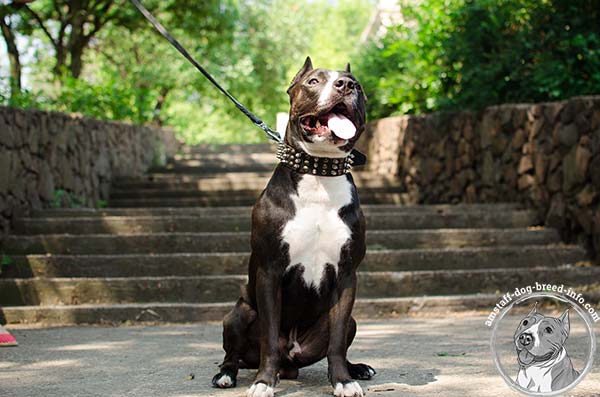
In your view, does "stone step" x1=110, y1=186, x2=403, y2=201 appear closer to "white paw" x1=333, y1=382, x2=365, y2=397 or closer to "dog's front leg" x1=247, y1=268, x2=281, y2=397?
"dog's front leg" x1=247, y1=268, x2=281, y2=397

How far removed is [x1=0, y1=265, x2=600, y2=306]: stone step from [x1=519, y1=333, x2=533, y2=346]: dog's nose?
441cm

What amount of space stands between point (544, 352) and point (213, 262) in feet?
16.6

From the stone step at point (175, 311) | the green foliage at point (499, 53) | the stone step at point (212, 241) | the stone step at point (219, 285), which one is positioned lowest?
the stone step at point (175, 311)

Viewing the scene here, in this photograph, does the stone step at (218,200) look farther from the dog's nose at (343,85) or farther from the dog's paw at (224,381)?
the dog's nose at (343,85)

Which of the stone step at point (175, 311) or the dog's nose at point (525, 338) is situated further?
the stone step at point (175, 311)

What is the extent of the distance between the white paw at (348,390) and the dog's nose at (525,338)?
0.75 m

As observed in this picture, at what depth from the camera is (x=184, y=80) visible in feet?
87.9

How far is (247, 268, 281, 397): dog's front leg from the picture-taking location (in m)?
3.98

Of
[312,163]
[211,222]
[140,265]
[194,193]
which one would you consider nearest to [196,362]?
[312,163]

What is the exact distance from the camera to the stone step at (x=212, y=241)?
8617 mm

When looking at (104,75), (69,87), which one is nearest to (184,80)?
(104,75)

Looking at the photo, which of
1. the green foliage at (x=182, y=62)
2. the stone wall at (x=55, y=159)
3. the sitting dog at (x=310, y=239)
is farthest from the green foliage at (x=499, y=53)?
the sitting dog at (x=310, y=239)

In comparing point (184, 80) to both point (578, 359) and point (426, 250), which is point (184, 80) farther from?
point (578, 359)

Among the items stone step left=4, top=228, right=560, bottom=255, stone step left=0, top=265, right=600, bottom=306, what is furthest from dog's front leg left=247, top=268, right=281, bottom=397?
stone step left=4, top=228, right=560, bottom=255
